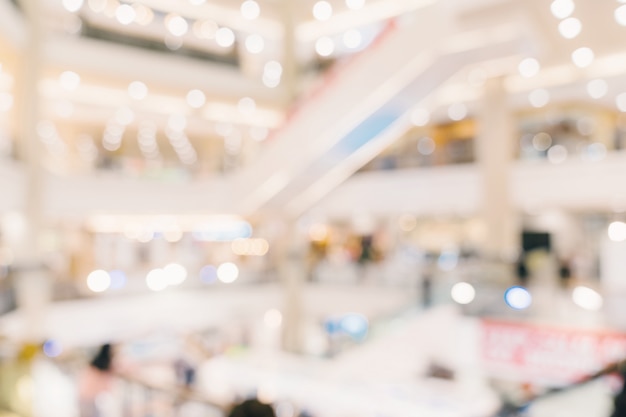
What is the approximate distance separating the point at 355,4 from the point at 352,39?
49.2 inches

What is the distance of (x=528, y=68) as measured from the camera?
10984mm

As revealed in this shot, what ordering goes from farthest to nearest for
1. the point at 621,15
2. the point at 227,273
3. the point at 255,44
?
1. the point at 255,44
2. the point at 227,273
3. the point at 621,15

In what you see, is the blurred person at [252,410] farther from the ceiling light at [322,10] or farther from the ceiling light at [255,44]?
the ceiling light at [255,44]

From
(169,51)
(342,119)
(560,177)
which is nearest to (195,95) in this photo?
(169,51)

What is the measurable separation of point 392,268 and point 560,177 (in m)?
4.22

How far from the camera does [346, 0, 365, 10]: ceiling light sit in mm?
12922

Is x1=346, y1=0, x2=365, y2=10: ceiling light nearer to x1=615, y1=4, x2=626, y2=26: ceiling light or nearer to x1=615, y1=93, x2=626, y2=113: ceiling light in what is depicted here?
x1=615, y1=4, x2=626, y2=26: ceiling light

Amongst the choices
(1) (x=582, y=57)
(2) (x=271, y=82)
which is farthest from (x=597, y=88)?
(2) (x=271, y=82)

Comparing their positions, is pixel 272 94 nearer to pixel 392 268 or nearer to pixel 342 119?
pixel 392 268

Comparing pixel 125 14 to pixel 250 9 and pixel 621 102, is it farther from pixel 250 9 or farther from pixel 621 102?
pixel 621 102

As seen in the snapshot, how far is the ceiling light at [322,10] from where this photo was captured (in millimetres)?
13414

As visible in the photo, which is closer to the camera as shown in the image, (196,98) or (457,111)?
(196,98)

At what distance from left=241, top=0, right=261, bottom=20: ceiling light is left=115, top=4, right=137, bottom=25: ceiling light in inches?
101

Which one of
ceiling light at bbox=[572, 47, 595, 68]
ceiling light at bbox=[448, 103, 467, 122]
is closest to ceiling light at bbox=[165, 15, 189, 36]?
ceiling light at bbox=[448, 103, 467, 122]
